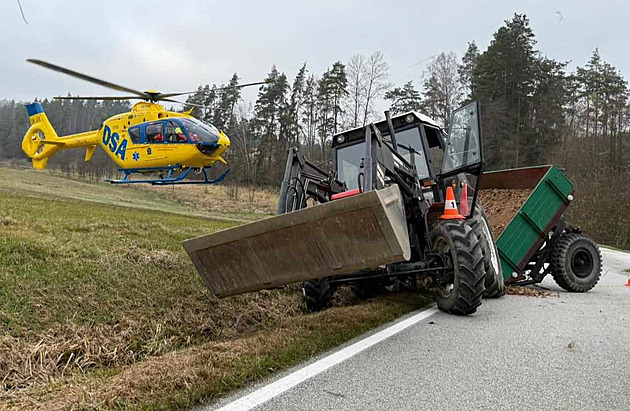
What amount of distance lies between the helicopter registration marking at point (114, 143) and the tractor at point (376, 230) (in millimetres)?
4059

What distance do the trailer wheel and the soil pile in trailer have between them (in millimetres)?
896

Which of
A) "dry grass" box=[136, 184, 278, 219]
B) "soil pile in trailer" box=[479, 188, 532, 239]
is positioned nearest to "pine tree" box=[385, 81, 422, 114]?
"dry grass" box=[136, 184, 278, 219]

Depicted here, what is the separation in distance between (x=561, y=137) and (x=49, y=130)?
125ft

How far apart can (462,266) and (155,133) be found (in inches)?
242

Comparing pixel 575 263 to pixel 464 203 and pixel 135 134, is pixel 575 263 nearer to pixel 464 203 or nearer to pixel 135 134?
pixel 464 203

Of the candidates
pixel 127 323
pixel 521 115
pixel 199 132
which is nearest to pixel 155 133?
pixel 199 132

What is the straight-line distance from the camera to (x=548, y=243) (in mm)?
7914

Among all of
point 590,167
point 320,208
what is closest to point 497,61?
point 590,167

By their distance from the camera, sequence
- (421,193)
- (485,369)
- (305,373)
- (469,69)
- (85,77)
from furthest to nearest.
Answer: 1. (469,69)
2. (85,77)
3. (421,193)
4. (485,369)
5. (305,373)

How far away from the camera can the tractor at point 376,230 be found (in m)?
3.95

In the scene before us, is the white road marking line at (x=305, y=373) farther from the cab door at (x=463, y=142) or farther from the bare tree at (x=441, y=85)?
→ the bare tree at (x=441, y=85)

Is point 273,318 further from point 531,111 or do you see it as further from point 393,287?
point 531,111

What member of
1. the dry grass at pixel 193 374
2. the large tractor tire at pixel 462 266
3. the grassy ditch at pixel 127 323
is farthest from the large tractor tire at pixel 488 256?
the dry grass at pixel 193 374

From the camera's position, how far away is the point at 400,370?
3.48 meters
